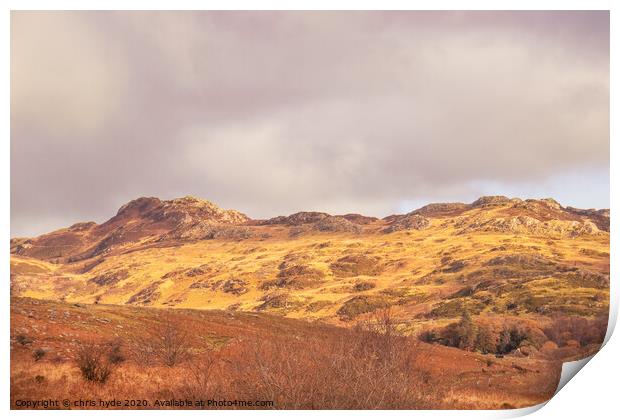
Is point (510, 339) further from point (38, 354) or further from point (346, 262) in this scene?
point (38, 354)

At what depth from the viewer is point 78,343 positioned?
22938 millimetres

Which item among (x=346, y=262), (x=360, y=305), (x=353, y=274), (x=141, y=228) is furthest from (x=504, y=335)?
(x=141, y=228)

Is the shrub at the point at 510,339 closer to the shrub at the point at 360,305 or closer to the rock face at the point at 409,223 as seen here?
the shrub at the point at 360,305

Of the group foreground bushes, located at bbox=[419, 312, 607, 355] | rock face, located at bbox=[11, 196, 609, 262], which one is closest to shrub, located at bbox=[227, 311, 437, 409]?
foreground bushes, located at bbox=[419, 312, 607, 355]

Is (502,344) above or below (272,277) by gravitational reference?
below

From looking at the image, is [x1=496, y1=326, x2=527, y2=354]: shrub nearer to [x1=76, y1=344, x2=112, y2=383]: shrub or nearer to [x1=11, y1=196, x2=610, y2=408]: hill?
[x1=11, y1=196, x2=610, y2=408]: hill

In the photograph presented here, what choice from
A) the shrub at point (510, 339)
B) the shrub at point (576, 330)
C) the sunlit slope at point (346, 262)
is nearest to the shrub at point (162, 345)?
the sunlit slope at point (346, 262)

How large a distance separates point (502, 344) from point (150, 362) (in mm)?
14290

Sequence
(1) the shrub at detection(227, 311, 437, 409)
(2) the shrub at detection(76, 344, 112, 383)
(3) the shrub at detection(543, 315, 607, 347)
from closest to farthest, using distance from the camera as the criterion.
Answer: (1) the shrub at detection(227, 311, 437, 409) < (2) the shrub at detection(76, 344, 112, 383) < (3) the shrub at detection(543, 315, 607, 347)
